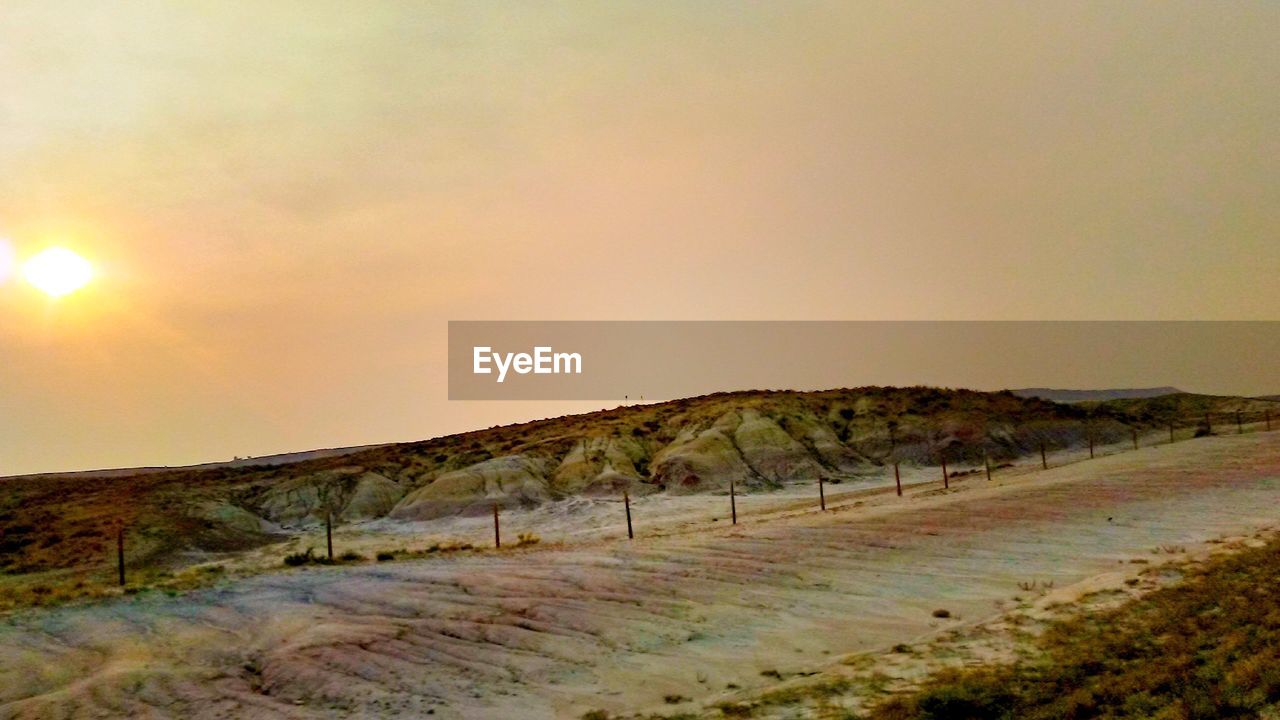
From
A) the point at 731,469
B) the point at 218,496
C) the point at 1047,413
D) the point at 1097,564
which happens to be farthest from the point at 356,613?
the point at 1047,413

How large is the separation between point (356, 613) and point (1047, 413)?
7206 centimetres

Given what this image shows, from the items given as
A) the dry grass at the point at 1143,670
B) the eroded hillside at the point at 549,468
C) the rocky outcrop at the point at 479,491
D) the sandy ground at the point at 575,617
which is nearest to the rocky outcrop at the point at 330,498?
the eroded hillside at the point at 549,468

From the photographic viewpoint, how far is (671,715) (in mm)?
10867

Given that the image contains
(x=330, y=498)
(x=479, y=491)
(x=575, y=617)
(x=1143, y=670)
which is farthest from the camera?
(x=330, y=498)

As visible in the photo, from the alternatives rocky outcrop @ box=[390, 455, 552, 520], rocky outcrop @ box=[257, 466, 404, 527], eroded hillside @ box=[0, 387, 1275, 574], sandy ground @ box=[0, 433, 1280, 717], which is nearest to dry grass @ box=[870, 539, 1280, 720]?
sandy ground @ box=[0, 433, 1280, 717]

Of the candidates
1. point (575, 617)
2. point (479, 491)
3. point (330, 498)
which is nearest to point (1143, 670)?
point (575, 617)

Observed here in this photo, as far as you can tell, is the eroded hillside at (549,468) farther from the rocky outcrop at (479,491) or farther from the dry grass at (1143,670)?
the dry grass at (1143,670)

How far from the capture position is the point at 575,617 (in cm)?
1641

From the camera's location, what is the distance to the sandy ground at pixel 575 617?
1258 cm

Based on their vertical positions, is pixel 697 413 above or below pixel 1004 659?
above

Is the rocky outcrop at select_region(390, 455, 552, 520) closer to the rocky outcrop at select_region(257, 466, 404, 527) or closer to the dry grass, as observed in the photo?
the rocky outcrop at select_region(257, 466, 404, 527)

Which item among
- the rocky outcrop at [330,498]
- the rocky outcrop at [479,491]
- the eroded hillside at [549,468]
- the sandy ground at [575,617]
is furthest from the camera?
the rocky outcrop at [330,498]

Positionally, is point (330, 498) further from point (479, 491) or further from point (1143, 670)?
point (1143, 670)

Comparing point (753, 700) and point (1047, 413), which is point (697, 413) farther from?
point (753, 700)
